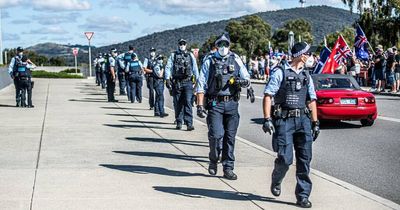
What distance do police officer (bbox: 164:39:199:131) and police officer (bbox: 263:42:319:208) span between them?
643 cm

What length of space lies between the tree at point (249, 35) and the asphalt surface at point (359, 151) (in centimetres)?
6664

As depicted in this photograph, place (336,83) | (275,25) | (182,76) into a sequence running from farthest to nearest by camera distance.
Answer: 1. (275,25)
2. (336,83)
3. (182,76)

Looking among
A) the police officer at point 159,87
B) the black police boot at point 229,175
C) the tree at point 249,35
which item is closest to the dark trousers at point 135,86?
the police officer at point 159,87

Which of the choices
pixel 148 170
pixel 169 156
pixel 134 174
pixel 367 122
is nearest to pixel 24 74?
pixel 367 122

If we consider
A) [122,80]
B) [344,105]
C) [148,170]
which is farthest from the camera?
[122,80]

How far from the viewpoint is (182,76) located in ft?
46.5

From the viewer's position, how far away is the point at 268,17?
169 metres

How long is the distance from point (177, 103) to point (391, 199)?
7037mm

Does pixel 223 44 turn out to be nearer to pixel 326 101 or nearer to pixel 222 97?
pixel 222 97

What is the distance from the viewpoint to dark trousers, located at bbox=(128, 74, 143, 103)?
22.9 m

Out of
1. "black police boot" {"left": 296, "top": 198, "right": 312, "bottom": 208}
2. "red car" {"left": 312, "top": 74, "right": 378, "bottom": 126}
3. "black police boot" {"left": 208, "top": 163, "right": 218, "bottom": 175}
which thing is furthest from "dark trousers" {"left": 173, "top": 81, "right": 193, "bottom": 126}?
"black police boot" {"left": 296, "top": 198, "right": 312, "bottom": 208}

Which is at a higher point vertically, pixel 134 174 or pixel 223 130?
pixel 223 130

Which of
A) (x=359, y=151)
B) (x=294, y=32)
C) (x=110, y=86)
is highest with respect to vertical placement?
(x=294, y=32)

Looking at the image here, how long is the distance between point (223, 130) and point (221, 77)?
0.66 metres
